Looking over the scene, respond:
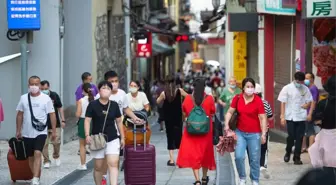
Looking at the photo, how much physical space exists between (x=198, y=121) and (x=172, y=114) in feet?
12.7

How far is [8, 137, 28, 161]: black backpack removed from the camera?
12.4 m

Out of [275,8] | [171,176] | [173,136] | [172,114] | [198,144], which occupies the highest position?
[275,8]

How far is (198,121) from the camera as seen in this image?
12125 millimetres

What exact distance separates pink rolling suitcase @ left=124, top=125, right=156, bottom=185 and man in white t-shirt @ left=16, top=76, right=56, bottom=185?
52.2 inches

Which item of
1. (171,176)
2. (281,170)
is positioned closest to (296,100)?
(281,170)

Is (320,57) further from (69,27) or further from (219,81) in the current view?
(219,81)

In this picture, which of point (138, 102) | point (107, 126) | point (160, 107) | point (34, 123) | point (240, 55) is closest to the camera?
point (107, 126)

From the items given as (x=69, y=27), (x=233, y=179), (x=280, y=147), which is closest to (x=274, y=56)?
(x=280, y=147)

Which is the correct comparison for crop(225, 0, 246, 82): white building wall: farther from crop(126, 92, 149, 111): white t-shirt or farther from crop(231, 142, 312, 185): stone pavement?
crop(126, 92, 149, 111): white t-shirt

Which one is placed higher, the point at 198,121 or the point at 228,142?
the point at 198,121

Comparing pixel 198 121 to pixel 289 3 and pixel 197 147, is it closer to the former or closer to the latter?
pixel 197 147

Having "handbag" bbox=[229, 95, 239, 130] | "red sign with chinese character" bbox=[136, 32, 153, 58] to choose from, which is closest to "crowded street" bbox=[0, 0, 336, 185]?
"handbag" bbox=[229, 95, 239, 130]

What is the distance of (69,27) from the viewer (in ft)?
85.6

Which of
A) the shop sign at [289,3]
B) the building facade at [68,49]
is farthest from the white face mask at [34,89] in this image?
the shop sign at [289,3]
